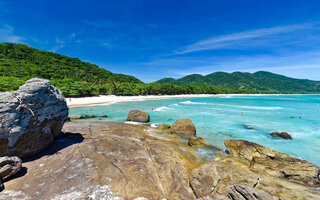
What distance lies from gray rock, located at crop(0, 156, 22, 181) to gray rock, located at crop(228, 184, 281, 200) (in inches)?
380

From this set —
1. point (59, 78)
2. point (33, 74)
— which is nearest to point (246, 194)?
point (59, 78)

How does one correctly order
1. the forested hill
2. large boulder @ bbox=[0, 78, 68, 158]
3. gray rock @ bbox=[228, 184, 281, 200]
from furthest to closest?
1. the forested hill
2. large boulder @ bbox=[0, 78, 68, 158]
3. gray rock @ bbox=[228, 184, 281, 200]

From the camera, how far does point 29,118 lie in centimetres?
757

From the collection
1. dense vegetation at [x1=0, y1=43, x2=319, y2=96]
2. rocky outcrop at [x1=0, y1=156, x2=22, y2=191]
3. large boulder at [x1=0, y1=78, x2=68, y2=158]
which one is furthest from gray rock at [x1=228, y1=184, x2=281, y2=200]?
dense vegetation at [x1=0, y1=43, x2=319, y2=96]

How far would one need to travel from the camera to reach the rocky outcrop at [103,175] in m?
5.50

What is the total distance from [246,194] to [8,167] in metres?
10.2

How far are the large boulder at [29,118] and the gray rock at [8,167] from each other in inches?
43.5

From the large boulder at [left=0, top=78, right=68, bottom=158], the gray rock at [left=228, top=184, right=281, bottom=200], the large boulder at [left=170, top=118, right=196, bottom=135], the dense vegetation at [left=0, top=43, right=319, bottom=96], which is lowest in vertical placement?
the large boulder at [left=170, top=118, right=196, bottom=135]

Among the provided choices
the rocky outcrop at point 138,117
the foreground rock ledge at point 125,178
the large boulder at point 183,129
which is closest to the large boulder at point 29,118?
the foreground rock ledge at point 125,178

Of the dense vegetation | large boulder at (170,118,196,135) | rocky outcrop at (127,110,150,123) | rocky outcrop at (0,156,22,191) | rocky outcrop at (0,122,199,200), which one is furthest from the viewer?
the dense vegetation

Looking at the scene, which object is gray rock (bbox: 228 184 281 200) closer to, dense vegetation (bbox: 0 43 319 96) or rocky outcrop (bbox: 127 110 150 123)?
rocky outcrop (bbox: 127 110 150 123)

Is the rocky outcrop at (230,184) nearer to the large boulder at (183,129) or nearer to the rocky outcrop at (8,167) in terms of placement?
the rocky outcrop at (8,167)

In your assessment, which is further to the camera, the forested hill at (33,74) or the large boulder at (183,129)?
the forested hill at (33,74)

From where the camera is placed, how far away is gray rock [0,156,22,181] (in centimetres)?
575
